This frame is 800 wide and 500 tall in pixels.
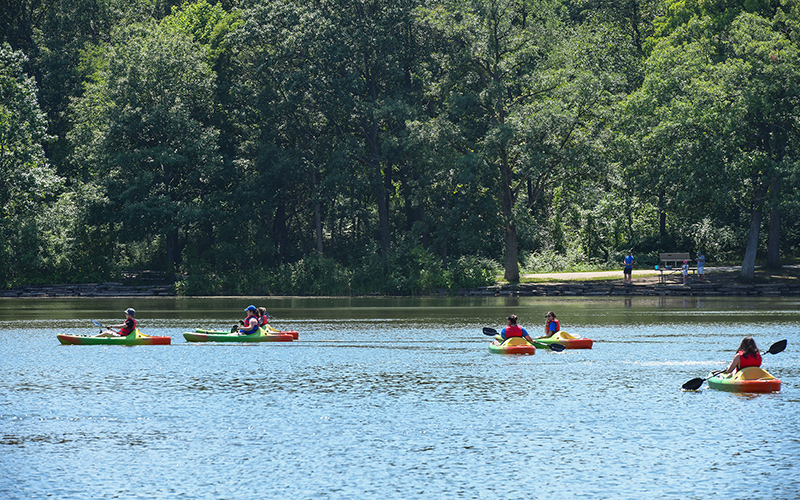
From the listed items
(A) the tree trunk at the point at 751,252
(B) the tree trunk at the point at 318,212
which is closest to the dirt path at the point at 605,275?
(A) the tree trunk at the point at 751,252

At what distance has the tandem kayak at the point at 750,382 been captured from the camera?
26.0m

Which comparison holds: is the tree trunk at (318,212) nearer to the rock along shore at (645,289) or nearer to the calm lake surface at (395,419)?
the rock along shore at (645,289)

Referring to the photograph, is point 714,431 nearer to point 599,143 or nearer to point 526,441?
point 526,441

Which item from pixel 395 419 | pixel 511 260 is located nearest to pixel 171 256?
pixel 511 260

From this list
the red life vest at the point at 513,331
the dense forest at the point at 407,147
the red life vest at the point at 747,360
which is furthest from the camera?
the dense forest at the point at 407,147

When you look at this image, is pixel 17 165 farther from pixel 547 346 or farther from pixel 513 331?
pixel 547 346

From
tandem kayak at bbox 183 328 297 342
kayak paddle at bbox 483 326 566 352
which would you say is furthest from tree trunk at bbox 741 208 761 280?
tandem kayak at bbox 183 328 297 342

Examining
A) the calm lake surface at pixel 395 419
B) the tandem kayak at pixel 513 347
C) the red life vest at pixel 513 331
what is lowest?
the calm lake surface at pixel 395 419

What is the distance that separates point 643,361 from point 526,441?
1325cm

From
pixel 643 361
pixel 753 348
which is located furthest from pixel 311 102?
pixel 753 348

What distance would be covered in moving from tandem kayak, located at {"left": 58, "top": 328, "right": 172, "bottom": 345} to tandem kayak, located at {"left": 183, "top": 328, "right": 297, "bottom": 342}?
1.07 meters

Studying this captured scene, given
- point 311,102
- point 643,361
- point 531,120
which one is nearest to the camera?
point 643,361

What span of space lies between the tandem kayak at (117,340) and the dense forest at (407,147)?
34.3m

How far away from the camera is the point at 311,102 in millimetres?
74938
